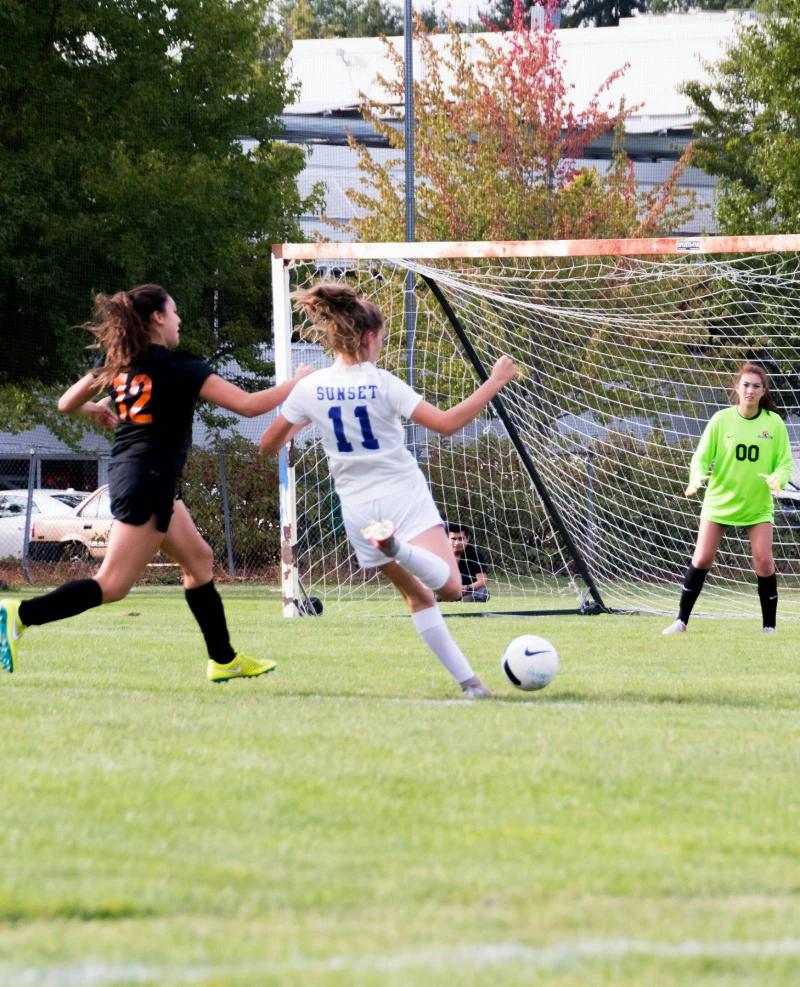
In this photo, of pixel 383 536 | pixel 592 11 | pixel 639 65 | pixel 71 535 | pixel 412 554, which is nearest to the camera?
pixel 383 536

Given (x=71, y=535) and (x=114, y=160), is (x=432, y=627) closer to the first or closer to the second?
(x=114, y=160)

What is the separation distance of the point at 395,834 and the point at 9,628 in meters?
3.46

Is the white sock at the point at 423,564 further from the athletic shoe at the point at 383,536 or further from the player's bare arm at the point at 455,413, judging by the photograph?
the player's bare arm at the point at 455,413

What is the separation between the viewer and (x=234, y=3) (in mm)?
20609

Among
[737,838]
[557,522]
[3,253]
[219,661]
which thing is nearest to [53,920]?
[737,838]

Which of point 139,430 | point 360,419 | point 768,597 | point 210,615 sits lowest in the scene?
point 768,597

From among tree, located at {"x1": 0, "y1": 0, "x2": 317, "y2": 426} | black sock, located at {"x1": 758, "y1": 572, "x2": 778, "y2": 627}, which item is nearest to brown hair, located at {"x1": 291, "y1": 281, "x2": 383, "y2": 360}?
black sock, located at {"x1": 758, "y1": 572, "x2": 778, "y2": 627}

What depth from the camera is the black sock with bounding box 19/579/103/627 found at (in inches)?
261

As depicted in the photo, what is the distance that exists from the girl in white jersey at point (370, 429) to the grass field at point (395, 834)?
63 centimetres

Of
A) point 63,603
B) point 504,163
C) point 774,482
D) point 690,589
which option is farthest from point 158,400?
point 504,163

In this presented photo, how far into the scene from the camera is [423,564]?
6.16 meters

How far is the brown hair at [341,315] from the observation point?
20.8 feet

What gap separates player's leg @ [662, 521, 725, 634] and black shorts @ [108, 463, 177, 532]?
17.1ft

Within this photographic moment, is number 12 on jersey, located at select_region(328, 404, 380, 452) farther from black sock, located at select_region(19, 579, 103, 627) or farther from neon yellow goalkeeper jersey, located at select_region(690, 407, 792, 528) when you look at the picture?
neon yellow goalkeeper jersey, located at select_region(690, 407, 792, 528)
